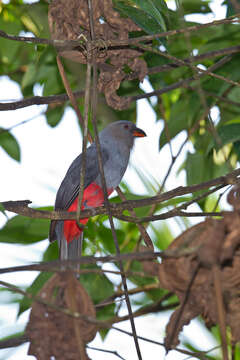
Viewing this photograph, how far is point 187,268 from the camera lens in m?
1.67

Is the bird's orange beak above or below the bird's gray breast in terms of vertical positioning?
above

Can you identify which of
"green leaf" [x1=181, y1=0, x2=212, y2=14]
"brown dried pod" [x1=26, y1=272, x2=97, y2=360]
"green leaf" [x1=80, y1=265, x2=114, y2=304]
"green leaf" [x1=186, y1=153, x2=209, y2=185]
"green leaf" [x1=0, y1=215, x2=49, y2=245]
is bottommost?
"brown dried pod" [x1=26, y1=272, x2=97, y2=360]

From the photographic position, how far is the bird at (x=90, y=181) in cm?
391

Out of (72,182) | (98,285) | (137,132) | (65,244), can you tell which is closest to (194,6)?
(137,132)

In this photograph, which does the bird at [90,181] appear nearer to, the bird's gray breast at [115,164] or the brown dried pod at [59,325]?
the bird's gray breast at [115,164]

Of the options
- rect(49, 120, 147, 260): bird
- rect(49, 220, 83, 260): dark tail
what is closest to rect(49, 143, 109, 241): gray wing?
rect(49, 120, 147, 260): bird

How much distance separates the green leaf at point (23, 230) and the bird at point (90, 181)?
269 millimetres

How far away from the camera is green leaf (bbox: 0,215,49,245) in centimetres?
309

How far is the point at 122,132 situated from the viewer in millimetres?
4969

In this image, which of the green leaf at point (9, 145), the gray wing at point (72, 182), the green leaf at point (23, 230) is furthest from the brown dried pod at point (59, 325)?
the gray wing at point (72, 182)

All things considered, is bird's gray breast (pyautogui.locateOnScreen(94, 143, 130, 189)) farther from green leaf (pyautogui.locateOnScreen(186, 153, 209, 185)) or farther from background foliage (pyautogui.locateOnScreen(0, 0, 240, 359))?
green leaf (pyautogui.locateOnScreen(186, 153, 209, 185))

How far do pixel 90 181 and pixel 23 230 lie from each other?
1185 millimetres

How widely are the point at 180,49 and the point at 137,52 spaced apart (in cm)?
147

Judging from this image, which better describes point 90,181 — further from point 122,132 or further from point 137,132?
point 137,132
